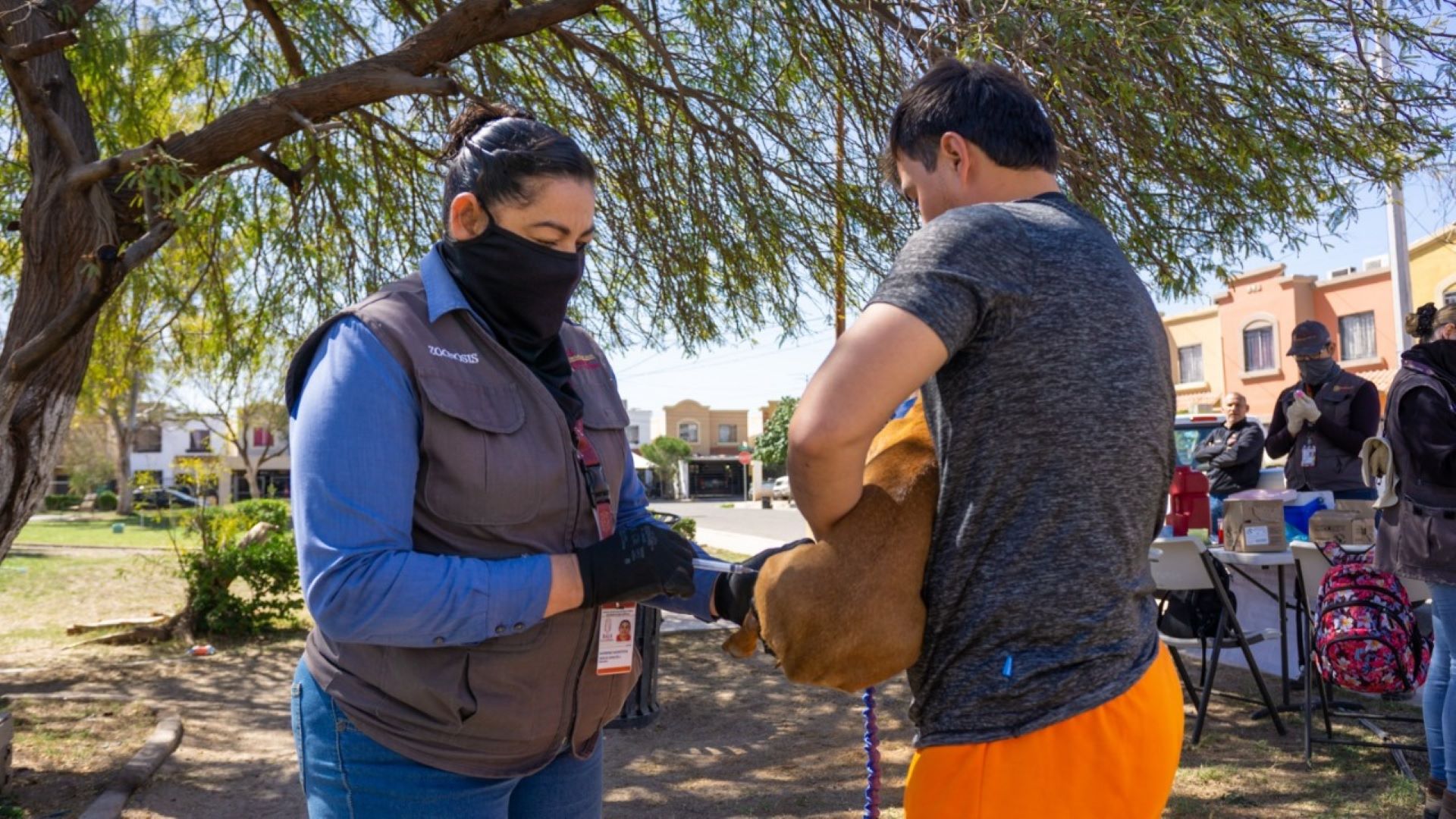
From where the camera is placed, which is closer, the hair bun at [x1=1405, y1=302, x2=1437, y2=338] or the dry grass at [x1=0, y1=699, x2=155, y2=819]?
the hair bun at [x1=1405, y1=302, x2=1437, y2=338]

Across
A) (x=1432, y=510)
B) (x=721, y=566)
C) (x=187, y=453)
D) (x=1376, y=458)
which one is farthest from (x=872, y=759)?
(x=187, y=453)

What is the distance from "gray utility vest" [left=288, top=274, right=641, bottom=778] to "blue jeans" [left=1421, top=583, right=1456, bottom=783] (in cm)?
334

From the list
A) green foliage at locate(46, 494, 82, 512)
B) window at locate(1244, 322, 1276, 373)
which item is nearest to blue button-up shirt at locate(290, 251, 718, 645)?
window at locate(1244, 322, 1276, 373)

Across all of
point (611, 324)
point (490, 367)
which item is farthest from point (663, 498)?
point (490, 367)

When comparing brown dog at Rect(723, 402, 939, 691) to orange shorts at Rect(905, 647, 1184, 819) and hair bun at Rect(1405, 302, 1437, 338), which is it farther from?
hair bun at Rect(1405, 302, 1437, 338)

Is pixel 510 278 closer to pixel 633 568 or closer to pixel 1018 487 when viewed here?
pixel 633 568

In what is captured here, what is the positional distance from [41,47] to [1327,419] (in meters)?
6.98

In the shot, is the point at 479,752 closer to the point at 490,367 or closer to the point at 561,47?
the point at 490,367

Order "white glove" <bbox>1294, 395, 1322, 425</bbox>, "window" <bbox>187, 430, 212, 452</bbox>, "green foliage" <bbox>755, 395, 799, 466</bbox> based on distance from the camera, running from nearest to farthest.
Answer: "white glove" <bbox>1294, 395, 1322, 425</bbox>, "green foliage" <bbox>755, 395, 799, 466</bbox>, "window" <bbox>187, 430, 212, 452</bbox>

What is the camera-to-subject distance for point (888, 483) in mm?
1584

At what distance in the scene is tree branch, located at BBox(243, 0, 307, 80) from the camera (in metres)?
7.02

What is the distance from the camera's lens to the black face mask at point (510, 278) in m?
1.92

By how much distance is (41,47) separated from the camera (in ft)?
15.7

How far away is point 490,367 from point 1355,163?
451 centimetres
